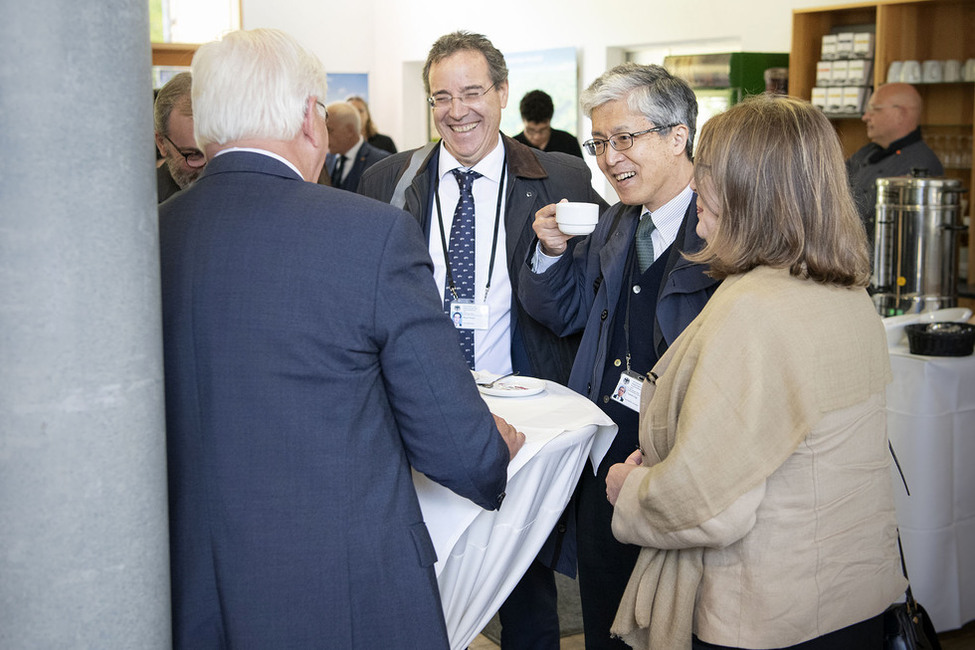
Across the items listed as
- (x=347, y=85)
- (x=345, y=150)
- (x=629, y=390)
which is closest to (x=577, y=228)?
(x=629, y=390)

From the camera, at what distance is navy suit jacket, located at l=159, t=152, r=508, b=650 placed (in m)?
1.45

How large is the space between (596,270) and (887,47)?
520 centimetres

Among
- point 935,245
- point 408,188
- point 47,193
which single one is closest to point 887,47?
point 935,245

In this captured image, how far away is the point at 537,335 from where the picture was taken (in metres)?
2.72

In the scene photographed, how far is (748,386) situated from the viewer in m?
1.51

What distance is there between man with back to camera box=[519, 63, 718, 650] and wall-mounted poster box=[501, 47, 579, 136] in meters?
7.48

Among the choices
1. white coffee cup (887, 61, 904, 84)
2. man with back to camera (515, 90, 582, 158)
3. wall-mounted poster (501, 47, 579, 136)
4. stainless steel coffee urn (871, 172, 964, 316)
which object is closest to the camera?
stainless steel coffee urn (871, 172, 964, 316)

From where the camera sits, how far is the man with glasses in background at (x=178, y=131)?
9.03 feet

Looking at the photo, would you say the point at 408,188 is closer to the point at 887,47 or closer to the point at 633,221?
the point at 633,221

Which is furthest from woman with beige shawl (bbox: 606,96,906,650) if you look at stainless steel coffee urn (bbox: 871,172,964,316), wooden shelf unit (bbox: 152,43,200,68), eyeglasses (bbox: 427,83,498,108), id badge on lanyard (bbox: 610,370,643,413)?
wooden shelf unit (bbox: 152,43,200,68)

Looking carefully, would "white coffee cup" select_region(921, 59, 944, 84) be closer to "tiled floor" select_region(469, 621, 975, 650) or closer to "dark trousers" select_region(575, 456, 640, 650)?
"tiled floor" select_region(469, 621, 975, 650)

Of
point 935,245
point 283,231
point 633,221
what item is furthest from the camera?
point 935,245

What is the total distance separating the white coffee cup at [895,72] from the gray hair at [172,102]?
5326 millimetres

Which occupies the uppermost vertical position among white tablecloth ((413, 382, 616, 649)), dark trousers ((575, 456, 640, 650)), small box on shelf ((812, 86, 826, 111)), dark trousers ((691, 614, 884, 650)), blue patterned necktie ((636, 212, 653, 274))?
small box on shelf ((812, 86, 826, 111))
